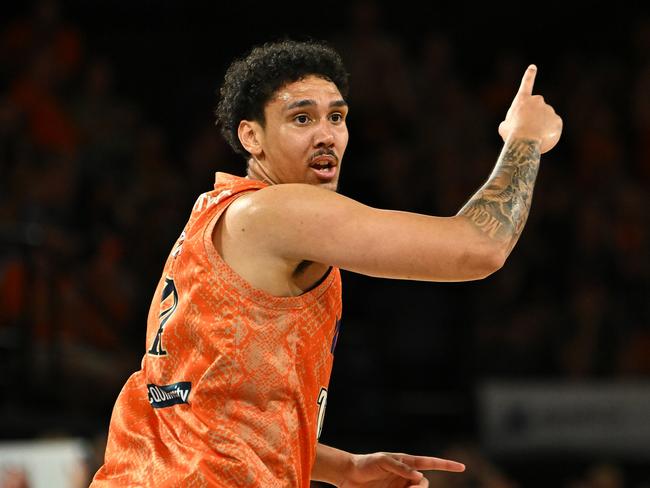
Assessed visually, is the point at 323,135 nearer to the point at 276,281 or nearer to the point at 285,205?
the point at 285,205

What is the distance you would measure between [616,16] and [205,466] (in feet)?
30.2

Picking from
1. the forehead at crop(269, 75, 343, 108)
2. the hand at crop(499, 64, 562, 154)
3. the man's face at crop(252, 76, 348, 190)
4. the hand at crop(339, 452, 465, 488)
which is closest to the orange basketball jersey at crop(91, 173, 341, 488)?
the man's face at crop(252, 76, 348, 190)

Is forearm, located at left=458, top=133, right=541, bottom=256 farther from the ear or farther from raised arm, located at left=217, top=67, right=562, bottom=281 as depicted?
the ear

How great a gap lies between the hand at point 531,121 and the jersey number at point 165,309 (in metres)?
0.94

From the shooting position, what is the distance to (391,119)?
8.91 meters

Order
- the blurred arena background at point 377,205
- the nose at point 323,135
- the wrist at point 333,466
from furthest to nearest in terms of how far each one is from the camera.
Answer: the blurred arena background at point 377,205 → the wrist at point 333,466 → the nose at point 323,135

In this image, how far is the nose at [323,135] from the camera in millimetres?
2805

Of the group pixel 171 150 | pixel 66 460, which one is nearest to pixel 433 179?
pixel 171 150

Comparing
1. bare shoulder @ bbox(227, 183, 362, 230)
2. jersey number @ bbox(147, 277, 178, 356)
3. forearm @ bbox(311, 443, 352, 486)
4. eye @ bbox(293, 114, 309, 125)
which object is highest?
eye @ bbox(293, 114, 309, 125)

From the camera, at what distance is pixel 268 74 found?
9.43ft

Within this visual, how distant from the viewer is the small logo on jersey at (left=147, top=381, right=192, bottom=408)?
104 inches

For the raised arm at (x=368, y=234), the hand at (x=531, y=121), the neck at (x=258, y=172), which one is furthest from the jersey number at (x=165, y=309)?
the hand at (x=531, y=121)

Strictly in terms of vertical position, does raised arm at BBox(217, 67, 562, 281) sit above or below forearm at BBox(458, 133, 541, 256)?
below

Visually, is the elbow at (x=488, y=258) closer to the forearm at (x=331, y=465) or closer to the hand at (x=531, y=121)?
the hand at (x=531, y=121)
